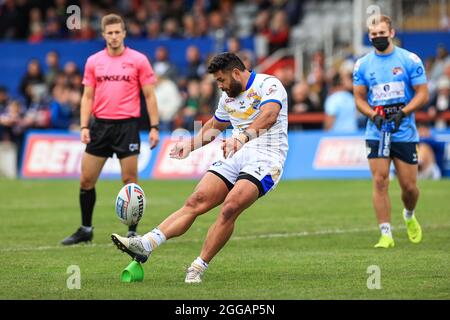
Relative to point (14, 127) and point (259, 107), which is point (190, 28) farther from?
point (259, 107)

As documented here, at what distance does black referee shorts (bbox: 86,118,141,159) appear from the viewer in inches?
530

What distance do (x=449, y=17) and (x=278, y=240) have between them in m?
18.5

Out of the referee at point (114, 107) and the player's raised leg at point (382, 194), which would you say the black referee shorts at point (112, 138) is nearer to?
the referee at point (114, 107)

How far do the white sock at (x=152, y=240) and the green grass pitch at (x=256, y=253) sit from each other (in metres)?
0.34

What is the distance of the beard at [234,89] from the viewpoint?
10.0 m

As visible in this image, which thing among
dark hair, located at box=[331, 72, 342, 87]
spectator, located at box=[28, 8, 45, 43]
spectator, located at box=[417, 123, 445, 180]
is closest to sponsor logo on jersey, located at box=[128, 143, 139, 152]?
spectator, located at box=[417, 123, 445, 180]

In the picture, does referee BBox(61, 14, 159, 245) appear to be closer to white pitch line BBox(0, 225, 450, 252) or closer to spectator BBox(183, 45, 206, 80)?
white pitch line BBox(0, 225, 450, 252)

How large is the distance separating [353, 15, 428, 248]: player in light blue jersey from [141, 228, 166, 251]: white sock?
12.2 feet

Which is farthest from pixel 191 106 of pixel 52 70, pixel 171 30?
pixel 171 30

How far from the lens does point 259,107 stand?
33.3 feet

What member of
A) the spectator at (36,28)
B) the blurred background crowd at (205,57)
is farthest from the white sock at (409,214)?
the spectator at (36,28)

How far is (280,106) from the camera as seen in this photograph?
10102 mm
